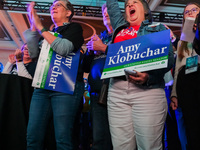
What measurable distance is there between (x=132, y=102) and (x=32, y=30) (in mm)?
1032

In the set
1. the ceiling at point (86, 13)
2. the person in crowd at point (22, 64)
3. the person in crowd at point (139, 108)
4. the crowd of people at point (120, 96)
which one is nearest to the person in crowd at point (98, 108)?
the crowd of people at point (120, 96)

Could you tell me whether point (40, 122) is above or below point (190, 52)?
below

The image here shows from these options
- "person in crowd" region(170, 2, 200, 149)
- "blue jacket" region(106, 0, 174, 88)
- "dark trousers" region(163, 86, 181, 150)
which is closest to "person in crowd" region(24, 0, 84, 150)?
"blue jacket" region(106, 0, 174, 88)

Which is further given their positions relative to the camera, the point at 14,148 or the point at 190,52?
the point at 14,148

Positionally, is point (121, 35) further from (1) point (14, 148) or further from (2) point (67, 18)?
(1) point (14, 148)

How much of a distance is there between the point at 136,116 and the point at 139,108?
0.05 metres

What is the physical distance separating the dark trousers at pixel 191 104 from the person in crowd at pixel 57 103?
2.72ft

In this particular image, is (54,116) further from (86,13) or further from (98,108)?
(86,13)

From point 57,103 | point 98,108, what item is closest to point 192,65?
point 98,108

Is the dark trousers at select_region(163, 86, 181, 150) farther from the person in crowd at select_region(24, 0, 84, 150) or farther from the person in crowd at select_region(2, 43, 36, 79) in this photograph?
the person in crowd at select_region(2, 43, 36, 79)

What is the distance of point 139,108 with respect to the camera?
49.6 inches

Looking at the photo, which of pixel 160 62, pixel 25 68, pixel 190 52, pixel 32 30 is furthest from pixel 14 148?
pixel 190 52

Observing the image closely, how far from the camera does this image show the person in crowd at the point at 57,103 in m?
1.47

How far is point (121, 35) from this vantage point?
155 centimetres
